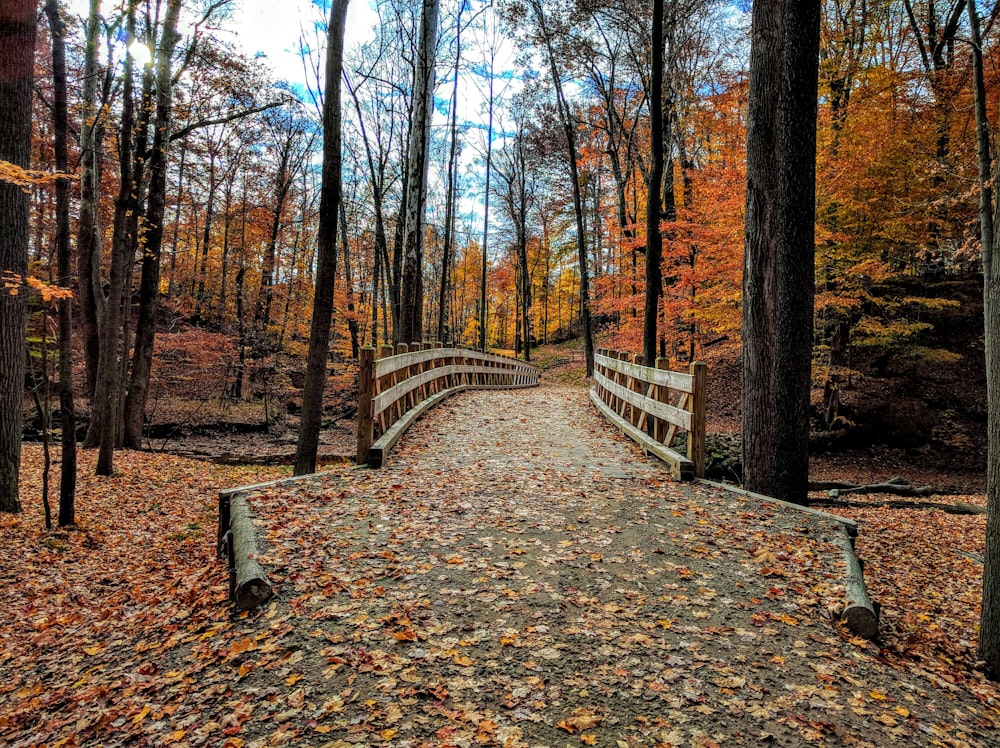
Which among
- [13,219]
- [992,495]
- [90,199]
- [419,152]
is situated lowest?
[992,495]

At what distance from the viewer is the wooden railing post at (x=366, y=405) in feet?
21.2

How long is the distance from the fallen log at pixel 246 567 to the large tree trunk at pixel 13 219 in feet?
16.3

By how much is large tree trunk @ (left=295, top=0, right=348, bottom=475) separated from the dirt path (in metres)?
2.49

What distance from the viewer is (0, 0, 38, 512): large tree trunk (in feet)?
22.0

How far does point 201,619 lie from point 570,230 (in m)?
34.5

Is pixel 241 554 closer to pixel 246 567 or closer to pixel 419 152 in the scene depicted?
pixel 246 567

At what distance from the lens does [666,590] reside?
3.63m

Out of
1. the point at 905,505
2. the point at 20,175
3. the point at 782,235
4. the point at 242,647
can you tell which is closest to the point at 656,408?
the point at 782,235

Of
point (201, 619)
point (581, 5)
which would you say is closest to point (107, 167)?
point (581, 5)

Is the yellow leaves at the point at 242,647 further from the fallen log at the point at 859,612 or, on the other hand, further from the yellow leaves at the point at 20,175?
the yellow leaves at the point at 20,175

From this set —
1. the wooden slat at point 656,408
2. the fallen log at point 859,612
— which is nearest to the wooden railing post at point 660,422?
the wooden slat at point 656,408

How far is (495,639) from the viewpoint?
304cm

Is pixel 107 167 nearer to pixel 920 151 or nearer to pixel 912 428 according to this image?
pixel 920 151

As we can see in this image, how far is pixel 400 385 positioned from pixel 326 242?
243 centimetres
